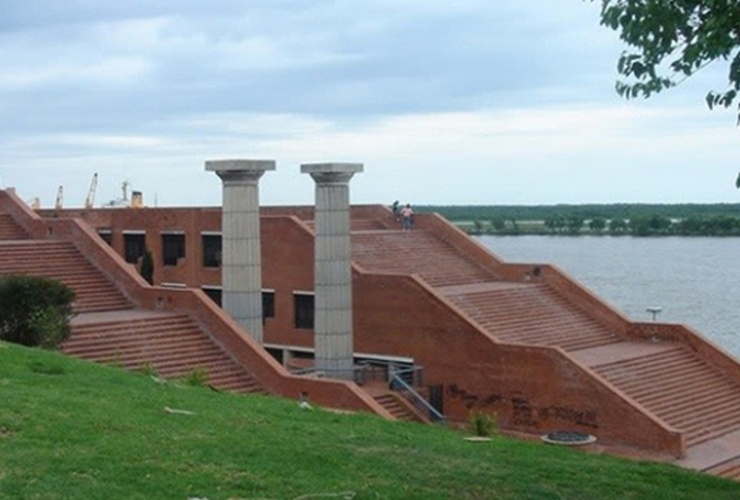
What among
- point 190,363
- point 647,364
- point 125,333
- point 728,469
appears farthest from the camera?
point 647,364

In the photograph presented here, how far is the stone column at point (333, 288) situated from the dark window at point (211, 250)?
9196 millimetres

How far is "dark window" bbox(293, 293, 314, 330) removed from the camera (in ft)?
115

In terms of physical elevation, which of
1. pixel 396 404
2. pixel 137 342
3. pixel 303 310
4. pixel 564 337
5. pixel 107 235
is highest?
pixel 107 235

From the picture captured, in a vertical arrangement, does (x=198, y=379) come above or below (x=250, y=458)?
below

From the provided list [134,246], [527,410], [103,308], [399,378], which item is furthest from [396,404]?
[134,246]

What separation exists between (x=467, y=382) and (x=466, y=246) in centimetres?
922

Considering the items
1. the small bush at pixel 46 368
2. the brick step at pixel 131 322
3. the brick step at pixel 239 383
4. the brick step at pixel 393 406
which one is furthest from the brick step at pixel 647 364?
the small bush at pixel 46 368

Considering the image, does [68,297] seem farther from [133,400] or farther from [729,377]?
[729,377]

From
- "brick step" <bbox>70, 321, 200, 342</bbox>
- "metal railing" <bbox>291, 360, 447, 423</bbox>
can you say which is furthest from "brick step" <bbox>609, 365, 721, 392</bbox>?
"brick step" <bbox>70, 321, 200, 342</bbox>

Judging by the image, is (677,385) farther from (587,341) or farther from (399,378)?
(399,378)

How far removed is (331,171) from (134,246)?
14.9m

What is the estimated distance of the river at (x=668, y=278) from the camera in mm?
55562

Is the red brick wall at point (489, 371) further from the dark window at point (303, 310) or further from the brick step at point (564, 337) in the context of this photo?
the dark window at point (303, 310)

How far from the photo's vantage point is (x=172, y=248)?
3925 centimetres
